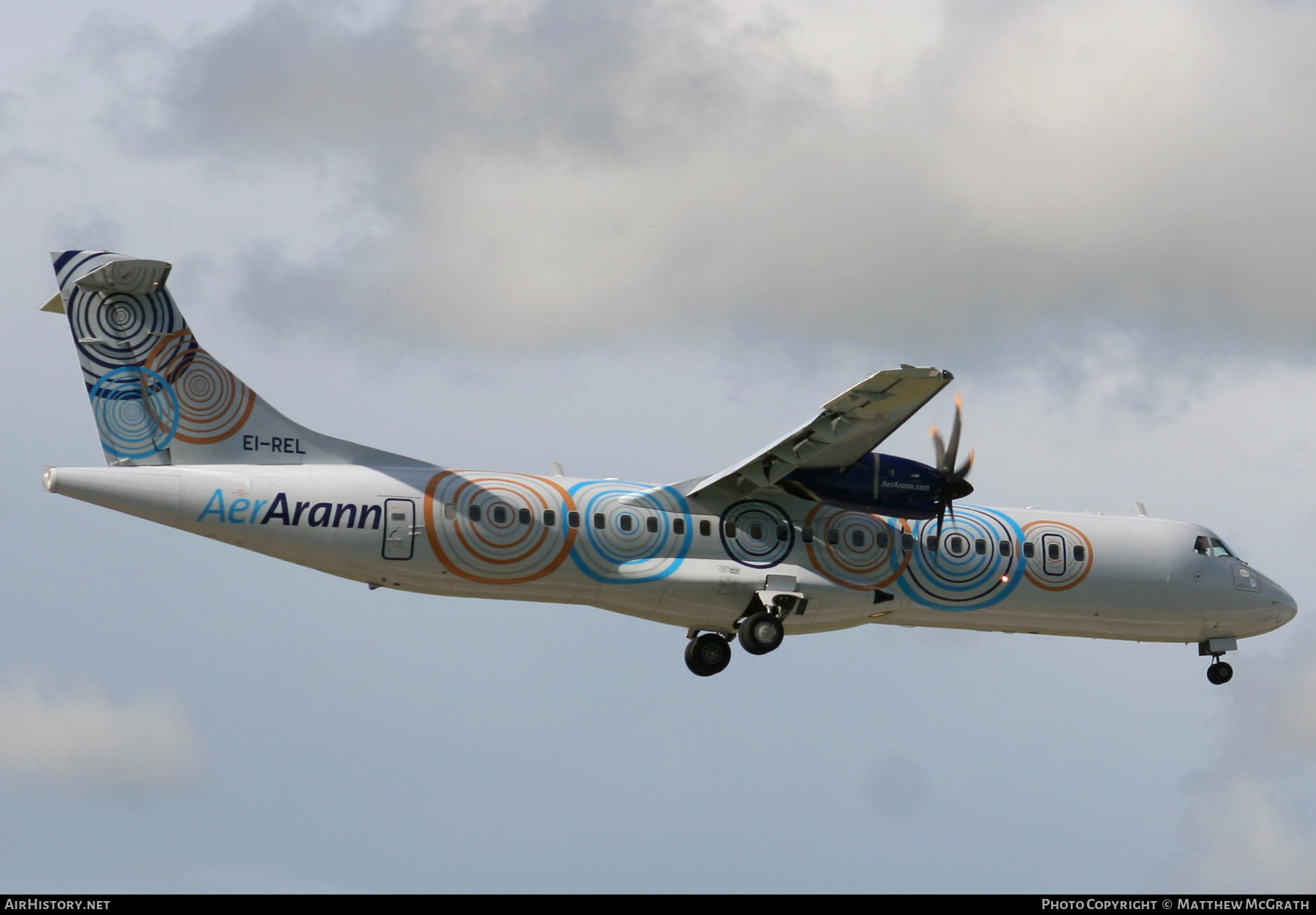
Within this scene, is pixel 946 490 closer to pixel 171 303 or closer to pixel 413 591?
pixel 413 591

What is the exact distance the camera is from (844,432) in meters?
27.8

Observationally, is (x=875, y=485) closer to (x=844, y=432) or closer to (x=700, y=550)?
(x=844, y=432)

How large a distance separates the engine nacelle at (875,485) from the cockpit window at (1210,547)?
6.47m

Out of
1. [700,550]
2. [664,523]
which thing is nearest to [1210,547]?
Result: [700,550]

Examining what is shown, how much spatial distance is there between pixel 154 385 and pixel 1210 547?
19986mm

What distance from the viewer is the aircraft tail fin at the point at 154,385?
26.0 m

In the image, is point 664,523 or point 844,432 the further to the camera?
point 664,523

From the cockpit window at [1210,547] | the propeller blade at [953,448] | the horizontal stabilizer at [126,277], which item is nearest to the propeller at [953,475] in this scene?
the propeller blade at [953,448]

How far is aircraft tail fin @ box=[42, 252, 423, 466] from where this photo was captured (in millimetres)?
26047

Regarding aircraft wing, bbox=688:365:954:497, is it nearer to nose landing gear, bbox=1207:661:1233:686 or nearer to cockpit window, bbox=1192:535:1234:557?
cockpit window, bbox=1192:535:1234:557

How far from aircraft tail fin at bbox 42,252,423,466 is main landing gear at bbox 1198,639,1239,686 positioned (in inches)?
663

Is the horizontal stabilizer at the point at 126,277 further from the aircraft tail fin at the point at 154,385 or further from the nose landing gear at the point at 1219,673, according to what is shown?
the nose landing gear at the point at 1219,673

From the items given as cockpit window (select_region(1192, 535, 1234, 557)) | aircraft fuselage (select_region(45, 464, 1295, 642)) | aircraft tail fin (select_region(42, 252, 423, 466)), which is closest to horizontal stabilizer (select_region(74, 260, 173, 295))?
aircraft tail fin (select_region(42, 252, 423, 466))
